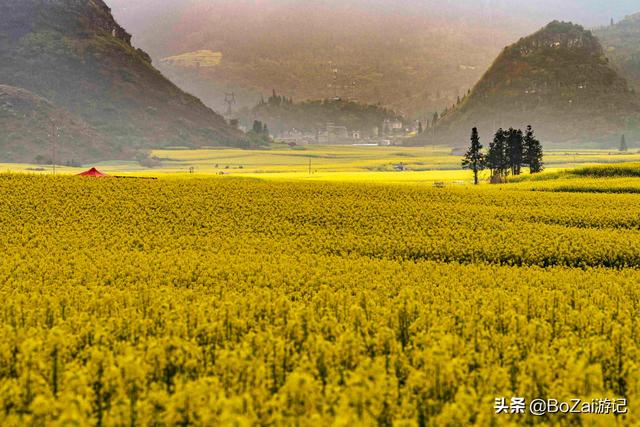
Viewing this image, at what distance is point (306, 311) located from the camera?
70.6 ft

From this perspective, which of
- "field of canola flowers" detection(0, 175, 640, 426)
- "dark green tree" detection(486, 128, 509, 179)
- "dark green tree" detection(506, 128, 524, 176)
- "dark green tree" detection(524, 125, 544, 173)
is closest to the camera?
"field of canola flowers" detection(0, 175, 640, 426)

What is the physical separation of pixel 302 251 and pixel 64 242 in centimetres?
1578

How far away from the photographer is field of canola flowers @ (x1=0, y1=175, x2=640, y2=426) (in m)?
13.7

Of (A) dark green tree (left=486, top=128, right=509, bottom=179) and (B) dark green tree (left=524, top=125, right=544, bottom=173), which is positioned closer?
(A) dark green tree (left=486, top=128, right=509, bottom=179)

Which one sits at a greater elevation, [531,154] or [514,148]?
[514,148]

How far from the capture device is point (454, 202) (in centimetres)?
6506

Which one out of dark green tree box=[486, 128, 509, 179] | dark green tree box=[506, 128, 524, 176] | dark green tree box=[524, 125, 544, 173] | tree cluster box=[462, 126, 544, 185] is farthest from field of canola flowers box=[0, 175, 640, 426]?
dark green tree box=[524, 125, 544, 173]

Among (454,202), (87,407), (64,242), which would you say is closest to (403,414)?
(87,407)

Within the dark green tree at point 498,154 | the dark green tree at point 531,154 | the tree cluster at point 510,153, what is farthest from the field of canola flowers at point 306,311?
the dark green tree at point 531,154

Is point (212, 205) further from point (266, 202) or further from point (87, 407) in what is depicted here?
point (87, 407)

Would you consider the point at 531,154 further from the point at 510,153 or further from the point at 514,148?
the point at 510,153

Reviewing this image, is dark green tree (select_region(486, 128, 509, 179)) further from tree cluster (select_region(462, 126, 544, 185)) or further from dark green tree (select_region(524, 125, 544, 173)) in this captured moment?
dark green tree (select_region(524, 125, 544, 173))

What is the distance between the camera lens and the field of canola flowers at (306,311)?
44.9 ft

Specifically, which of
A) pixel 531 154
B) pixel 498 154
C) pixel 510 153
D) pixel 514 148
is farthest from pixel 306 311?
pixel 531 154
